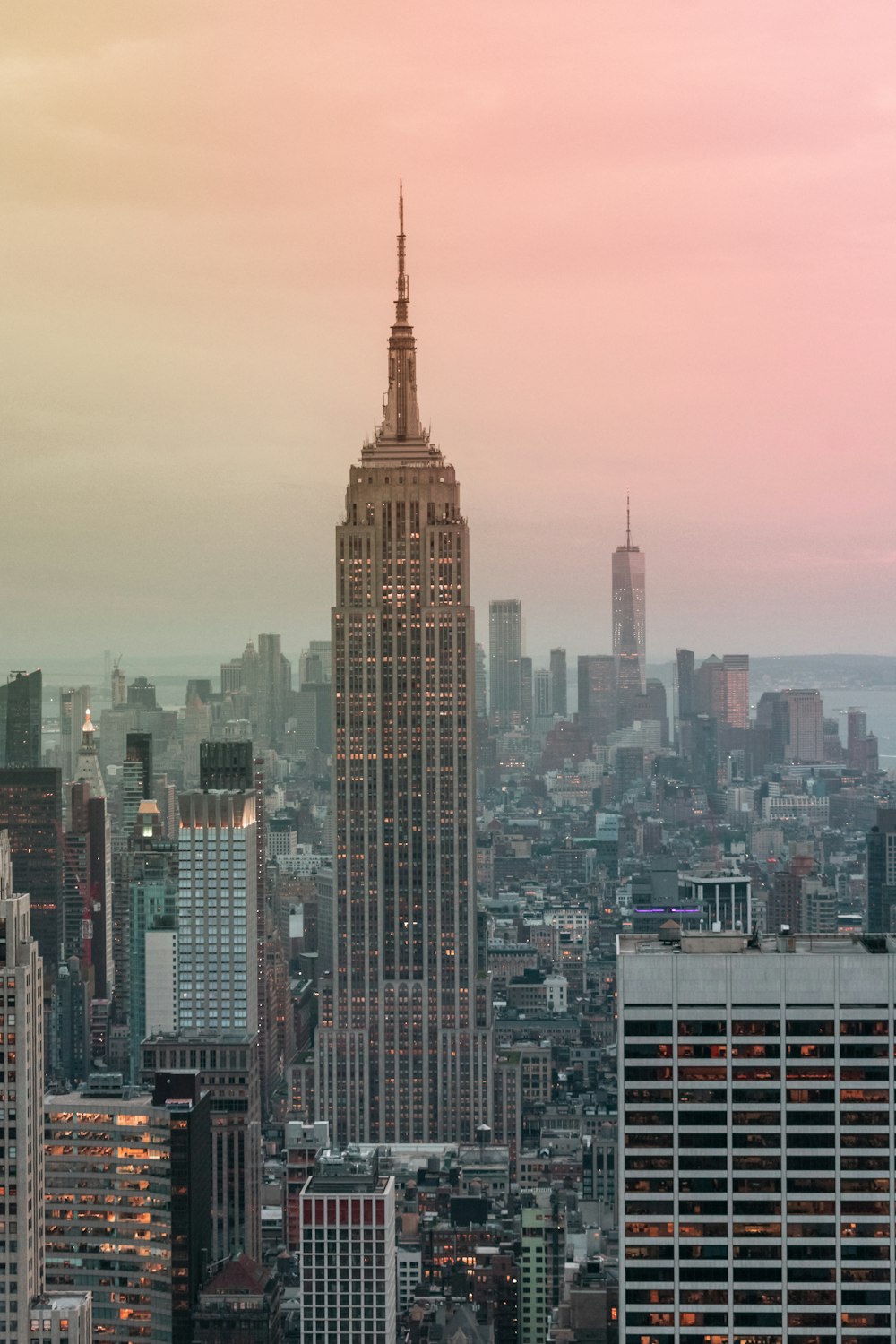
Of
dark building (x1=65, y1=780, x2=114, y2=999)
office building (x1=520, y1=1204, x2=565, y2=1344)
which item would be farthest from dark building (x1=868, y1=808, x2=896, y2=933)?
dark building (x1=65, y1=780, x2=114, y2=999)

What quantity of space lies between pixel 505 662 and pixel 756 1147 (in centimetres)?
4002

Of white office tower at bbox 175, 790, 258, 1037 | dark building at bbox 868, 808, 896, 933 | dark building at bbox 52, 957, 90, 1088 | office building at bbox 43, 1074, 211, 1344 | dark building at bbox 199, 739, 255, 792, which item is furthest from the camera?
white office tower at bbox 175, 790, 258, 1037

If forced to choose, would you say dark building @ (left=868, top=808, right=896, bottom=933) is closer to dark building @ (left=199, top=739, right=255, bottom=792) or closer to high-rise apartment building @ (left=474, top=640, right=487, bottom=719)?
high-rise apartment building @ (left=474, top=640, right=487, bottom=719)

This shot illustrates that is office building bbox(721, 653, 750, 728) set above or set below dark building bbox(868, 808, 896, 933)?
above

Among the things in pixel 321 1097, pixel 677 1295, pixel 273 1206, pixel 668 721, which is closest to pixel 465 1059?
pixel 321 1097

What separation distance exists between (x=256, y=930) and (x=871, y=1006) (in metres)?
39.7

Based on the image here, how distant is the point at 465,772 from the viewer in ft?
211

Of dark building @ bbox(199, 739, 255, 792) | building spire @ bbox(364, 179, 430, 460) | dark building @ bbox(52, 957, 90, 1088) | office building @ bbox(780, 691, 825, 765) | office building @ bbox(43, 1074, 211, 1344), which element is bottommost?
office building @ bbox(43, 1074, 211, 1344)

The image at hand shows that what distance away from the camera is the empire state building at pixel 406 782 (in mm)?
63875

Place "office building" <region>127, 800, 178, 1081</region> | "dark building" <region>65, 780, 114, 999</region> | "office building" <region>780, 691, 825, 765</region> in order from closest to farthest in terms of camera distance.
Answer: "office building" <region>780, 691, 825, 765</region> → "office building" <region>127, 800, 178, 1081</region> → "dark building" <region>65, 780, 114, 999</region>

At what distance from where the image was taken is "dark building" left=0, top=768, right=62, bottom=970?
54.0m

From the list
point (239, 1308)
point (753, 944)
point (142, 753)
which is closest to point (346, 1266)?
point (239, 1308)

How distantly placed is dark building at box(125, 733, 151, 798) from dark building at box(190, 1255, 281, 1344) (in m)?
13.2

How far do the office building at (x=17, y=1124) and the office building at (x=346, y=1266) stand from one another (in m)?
10.9
